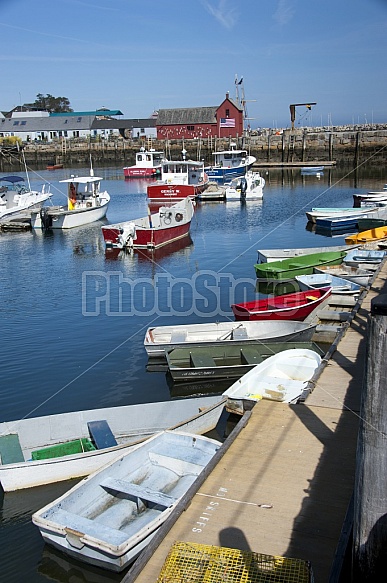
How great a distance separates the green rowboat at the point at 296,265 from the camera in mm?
18828

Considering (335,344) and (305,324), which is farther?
(305,324)

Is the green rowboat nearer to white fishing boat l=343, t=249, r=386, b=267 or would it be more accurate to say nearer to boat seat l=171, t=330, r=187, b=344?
white fishing boat l=343, t=249, r=386, b=267

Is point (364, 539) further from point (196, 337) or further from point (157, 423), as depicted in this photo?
point (196, 337)

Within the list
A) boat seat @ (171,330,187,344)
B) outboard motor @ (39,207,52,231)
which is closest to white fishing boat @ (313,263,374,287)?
boat seat @ (171,330,187,344)

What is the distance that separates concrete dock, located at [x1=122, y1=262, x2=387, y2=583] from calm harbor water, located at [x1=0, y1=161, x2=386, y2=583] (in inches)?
82.4

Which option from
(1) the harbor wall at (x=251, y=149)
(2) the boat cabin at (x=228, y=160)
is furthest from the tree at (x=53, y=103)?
(2) the boat cabin at (x=228, y=160)

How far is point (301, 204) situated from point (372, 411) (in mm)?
37858

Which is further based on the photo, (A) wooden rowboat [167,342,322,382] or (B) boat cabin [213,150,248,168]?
(B) boat cabin [213,150,248,168]

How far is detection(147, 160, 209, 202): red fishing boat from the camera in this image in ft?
137

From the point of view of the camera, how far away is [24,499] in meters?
8.33

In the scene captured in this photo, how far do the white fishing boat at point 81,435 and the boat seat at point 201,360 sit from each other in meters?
2.09

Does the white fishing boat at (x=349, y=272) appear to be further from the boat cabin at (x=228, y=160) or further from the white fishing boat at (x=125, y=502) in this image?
the boat cabin at (x=228, y=160)

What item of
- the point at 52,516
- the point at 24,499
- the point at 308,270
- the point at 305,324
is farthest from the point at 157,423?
the point at 308,270

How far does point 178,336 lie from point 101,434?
456 cm
